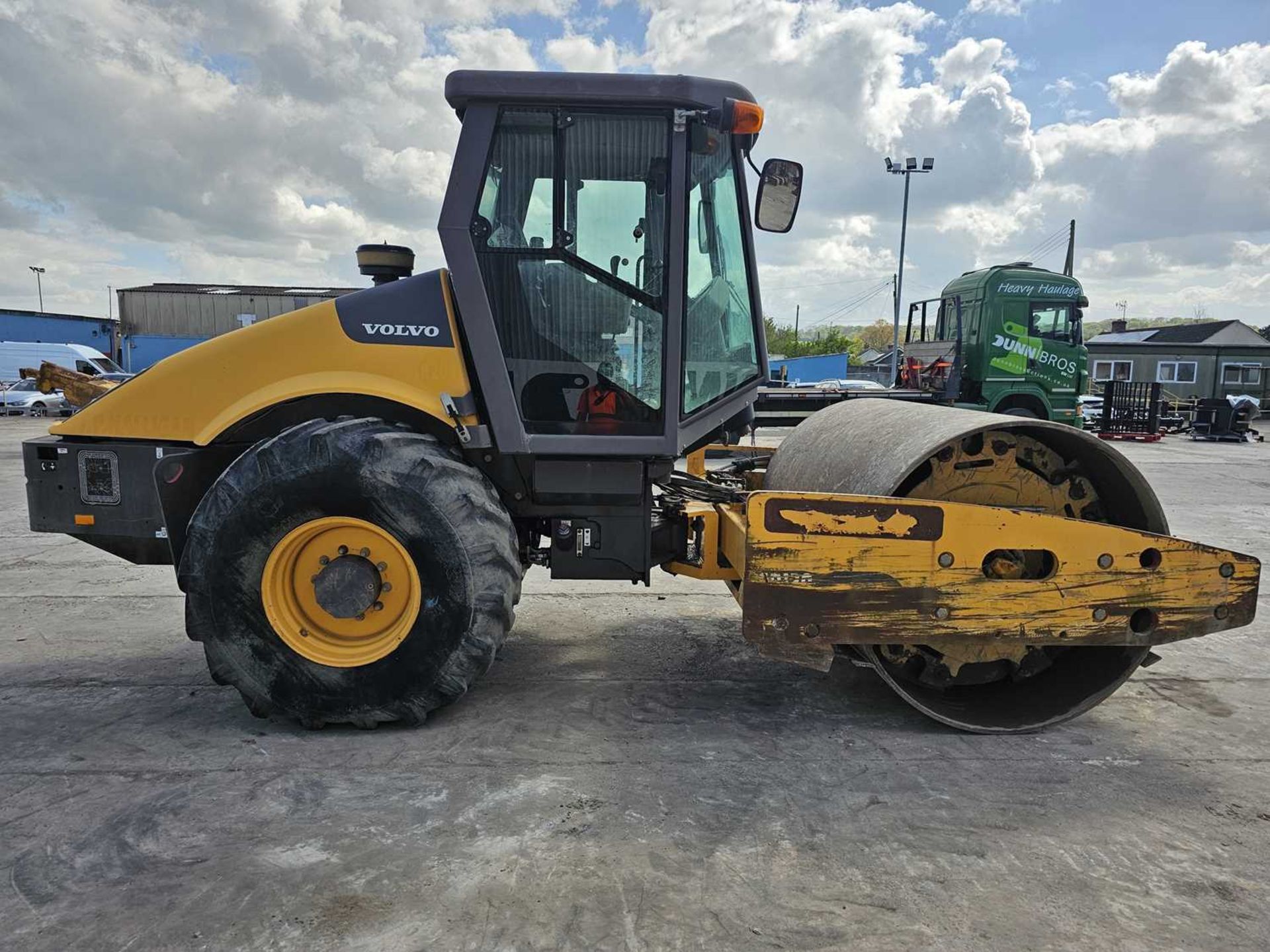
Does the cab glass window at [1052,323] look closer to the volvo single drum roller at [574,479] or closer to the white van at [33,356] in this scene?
the volvo single drum roller at [574,479]

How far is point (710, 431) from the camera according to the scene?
391cm

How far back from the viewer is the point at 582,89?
3.39 meters

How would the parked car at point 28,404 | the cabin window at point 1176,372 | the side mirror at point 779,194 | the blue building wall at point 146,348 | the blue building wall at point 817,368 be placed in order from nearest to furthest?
the side mirror at point 779,194, the parked car at point 28,404, the blue building wall at point 146,348, the blue building wall at point 817,368, the cabin window at point 1176,372

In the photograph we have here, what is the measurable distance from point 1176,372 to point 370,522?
41.8 m

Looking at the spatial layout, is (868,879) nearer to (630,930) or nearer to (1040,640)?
(630,930)

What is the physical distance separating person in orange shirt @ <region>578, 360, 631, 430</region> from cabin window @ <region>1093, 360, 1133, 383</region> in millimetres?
38980

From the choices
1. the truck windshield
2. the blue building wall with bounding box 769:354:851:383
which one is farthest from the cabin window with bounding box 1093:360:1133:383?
the truck windshield

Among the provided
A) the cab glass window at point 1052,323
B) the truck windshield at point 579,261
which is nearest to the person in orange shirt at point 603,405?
the truck windshield at point 579,261

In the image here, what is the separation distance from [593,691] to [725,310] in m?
1.86

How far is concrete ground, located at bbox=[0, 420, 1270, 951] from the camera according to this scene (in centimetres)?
232

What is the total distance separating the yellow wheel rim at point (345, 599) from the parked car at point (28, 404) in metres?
24.8

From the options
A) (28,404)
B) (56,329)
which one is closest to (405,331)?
(28,404)

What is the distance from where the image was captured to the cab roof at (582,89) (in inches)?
133

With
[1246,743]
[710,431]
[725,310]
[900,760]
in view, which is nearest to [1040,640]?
[900,760]
